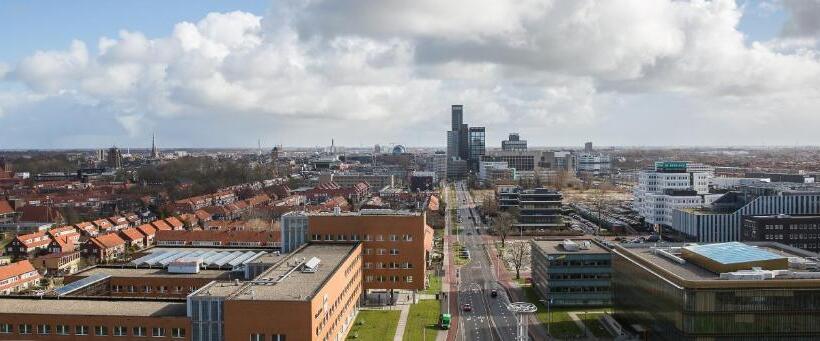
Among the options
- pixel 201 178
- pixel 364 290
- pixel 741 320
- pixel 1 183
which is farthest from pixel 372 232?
pixel 1 183

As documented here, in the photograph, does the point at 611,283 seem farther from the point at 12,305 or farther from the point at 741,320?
the point at 12,305

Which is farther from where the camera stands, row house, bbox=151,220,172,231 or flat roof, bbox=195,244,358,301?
row house, bbox=151,220,172,231

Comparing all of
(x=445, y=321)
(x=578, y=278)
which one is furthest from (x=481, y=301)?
(x=445, y=321)

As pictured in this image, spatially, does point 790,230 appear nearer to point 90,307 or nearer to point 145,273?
point 145,273

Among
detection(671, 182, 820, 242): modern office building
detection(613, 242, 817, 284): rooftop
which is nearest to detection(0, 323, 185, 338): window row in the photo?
detection(613, 242, 817, 284): rooftop

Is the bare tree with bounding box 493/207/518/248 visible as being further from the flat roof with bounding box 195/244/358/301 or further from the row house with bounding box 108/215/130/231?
the row house with bounding box 108/215/130/231
